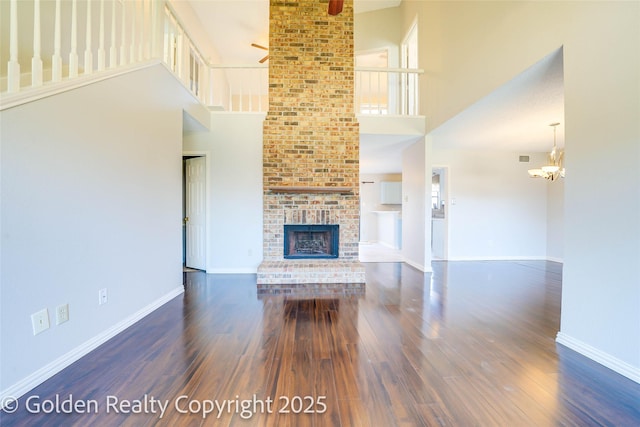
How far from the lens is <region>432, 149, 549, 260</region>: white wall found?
5.41m

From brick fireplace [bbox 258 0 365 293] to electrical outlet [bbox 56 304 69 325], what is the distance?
2.46 m

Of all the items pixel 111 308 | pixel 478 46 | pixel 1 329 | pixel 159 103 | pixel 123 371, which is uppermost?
pixel 478 46

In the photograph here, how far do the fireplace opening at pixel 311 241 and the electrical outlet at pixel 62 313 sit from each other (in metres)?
2.66

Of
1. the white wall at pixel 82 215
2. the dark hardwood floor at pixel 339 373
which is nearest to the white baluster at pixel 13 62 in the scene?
the white wall at pixel 82 215

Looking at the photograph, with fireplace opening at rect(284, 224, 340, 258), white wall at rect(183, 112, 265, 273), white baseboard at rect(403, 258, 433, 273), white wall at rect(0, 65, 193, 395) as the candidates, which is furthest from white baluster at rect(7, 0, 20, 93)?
white baseboard at rect(403, 258, 433, 273)

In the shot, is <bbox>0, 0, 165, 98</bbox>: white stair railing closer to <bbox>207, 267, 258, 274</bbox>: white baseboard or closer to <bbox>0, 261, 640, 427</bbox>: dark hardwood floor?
<bbox>0, 261, 640, 427</bbox>: dark hardwood floor

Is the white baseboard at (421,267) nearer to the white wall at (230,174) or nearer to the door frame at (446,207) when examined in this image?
the door frame at (446,207)

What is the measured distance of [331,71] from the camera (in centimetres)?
414

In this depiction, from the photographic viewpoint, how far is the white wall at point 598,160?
1.59 metres

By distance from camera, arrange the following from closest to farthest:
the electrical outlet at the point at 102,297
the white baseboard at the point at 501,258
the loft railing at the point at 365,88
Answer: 1. the electrical outlet at the point at 102,297
2. the loft railing at the point at 365,88
3. the white baseboard at the point at 501,258

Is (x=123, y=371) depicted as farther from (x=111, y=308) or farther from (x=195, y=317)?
(x=195, y=317)

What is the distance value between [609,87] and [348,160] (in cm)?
285

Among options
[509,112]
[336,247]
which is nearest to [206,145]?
[336,247]

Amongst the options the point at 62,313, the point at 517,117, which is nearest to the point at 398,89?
the point at 517,117
